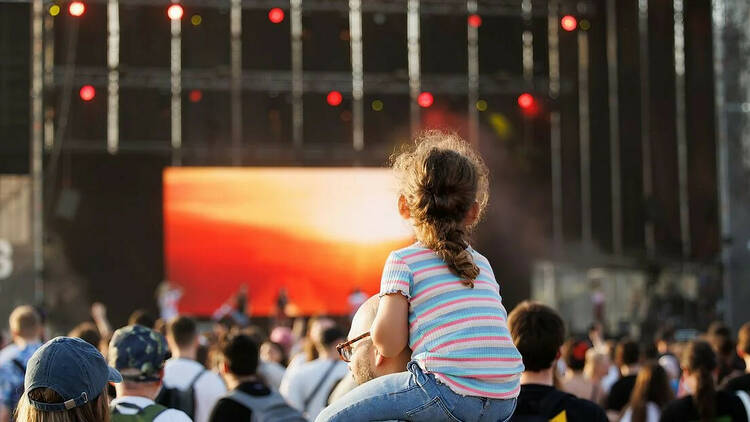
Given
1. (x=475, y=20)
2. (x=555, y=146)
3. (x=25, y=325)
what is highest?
(x=475, y=20)

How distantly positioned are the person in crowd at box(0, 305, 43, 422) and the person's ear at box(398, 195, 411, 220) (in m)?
3.59

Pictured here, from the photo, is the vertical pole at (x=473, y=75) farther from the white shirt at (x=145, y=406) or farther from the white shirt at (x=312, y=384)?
the white shirt at (x=145, y=406)

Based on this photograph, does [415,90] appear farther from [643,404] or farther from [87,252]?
[643,404]

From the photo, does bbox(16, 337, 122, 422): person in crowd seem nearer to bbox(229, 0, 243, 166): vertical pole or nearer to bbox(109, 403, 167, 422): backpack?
bbox(109, 403, 167, 422): backpack

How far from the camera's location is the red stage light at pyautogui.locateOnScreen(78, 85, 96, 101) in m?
23.2

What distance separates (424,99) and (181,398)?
18.1 m

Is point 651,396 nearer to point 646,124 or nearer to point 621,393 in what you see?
point 621,393

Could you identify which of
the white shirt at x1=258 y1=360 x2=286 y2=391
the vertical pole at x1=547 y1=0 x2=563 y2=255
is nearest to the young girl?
the white shirt at x1=258 y1=360 x2=286 y2=391

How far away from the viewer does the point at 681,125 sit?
71.4ft

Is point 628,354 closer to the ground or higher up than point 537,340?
closer to the ground

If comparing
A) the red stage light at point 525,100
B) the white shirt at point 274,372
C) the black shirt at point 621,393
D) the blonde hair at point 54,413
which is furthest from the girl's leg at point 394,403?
the red stage light at point 525,100

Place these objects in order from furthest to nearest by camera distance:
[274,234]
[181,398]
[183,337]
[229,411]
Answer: [274,234]
[183,337]
[181,398]
[229,411]

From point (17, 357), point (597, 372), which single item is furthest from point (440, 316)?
point (597, 372)

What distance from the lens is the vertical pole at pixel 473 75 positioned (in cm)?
2462
